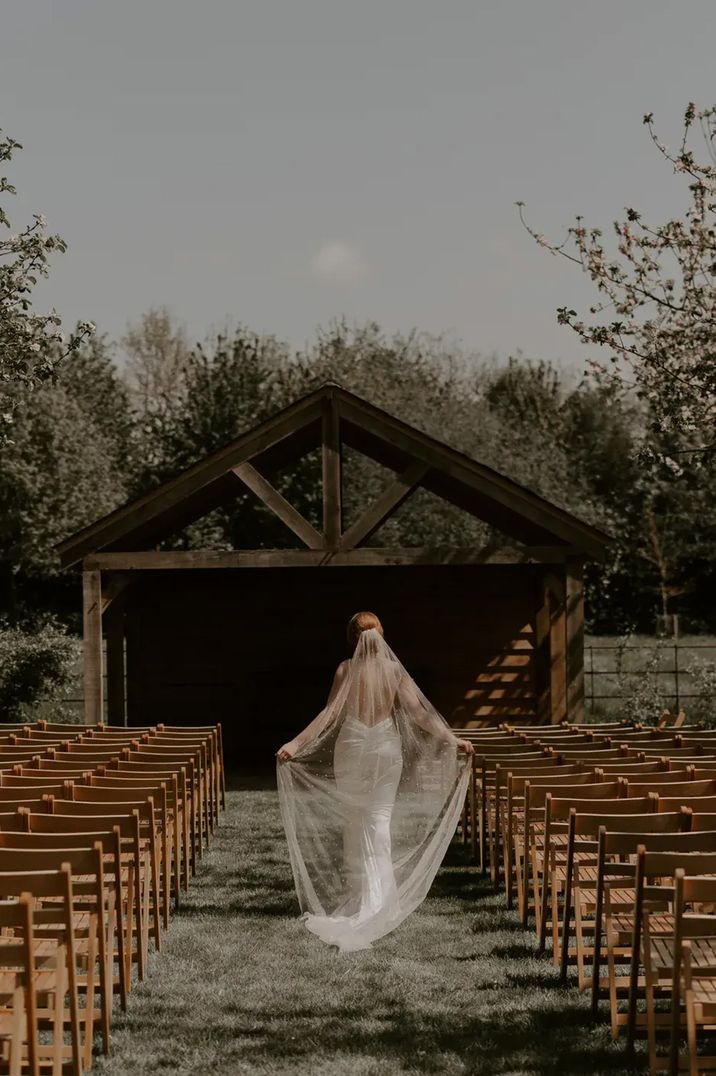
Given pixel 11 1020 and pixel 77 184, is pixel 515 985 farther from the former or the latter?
pixel 77 184

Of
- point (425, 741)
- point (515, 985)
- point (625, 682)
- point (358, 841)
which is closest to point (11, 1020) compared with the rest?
point (515, 985)

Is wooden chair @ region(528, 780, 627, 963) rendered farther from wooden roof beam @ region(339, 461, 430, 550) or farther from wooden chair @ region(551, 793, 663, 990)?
wooden roof beam @ region(339, 461, 430, 550)

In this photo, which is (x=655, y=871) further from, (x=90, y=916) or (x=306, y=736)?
(x=306, y=736)

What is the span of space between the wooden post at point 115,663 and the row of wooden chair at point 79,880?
23.3 ft

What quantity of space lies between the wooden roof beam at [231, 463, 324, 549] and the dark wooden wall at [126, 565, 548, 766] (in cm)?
358

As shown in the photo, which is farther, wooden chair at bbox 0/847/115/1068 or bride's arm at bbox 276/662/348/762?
bride's arm at bbox 276/662/348/762

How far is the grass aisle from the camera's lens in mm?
6426

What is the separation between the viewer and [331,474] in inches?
665

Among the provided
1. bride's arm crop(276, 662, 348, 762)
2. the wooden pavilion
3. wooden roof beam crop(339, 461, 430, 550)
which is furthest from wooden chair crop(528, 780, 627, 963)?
the wooden pavilion

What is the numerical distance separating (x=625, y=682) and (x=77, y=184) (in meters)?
12.8

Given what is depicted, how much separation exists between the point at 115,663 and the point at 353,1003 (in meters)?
12.8

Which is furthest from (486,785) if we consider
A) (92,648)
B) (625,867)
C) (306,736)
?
(92,648)

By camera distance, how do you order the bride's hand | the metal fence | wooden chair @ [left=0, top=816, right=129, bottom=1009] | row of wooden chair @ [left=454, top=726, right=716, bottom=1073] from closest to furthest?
1. row of wooden chair @ [left=454, top=726, right=716, bottom=1073]
2. wooden chair @ [left=0, top=816, right=129, bottom=1009]
3. the bride's hand
4. the metal fence

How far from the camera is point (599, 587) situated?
41094mm
